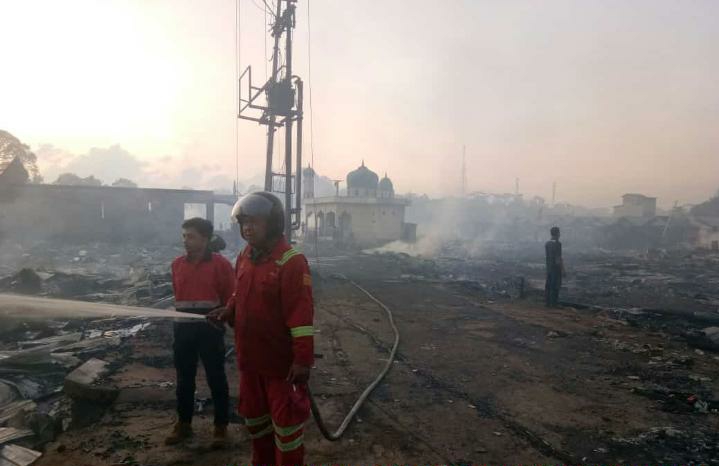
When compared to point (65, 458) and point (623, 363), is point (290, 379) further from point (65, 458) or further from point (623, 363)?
point (623, 363)

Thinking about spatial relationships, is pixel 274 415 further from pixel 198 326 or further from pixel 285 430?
pixel 198 326

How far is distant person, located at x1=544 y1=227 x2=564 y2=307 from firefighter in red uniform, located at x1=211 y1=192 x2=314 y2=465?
9533mm

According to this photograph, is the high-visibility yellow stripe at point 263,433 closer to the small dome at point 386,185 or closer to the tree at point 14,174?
the tree at point 14,174

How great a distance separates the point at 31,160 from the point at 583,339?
46.3 metres

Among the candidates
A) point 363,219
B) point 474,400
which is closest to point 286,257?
point 474,400

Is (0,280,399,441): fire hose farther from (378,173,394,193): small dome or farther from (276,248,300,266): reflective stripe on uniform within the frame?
(378,173,394,193): small dome

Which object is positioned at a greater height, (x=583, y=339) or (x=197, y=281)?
(x=197, y=281)

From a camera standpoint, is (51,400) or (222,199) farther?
(222,199)

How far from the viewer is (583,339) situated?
8320mm

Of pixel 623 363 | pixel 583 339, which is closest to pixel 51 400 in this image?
pixel 623 363

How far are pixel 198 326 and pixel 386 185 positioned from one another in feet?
165

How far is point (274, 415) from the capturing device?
2.81m

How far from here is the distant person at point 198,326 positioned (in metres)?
4.10

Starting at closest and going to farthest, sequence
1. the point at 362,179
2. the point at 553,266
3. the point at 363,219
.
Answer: the point at 553,266 → the point at 363,219 → the point at 362,179
